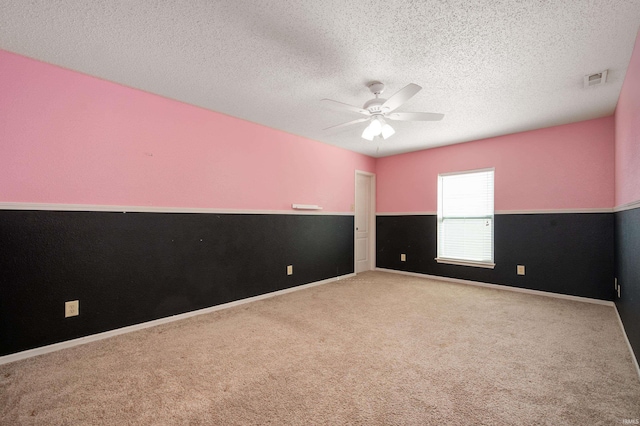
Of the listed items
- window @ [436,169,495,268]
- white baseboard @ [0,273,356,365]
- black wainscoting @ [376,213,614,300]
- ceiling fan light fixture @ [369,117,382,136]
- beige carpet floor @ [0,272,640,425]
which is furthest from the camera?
window @ [436,169,495,268]

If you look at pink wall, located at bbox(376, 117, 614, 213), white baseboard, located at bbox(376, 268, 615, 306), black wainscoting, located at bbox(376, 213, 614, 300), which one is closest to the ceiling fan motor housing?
pink wall, located at bbox(376, 117, 614, 213)

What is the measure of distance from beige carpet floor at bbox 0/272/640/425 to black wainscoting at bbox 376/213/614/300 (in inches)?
23.1

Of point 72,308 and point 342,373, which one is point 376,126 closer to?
point 342,373

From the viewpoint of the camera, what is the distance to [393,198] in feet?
18.4

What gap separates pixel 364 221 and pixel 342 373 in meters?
4.03

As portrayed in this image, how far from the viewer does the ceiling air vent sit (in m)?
2.47

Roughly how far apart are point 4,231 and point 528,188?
5837mm

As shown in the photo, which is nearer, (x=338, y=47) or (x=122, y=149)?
(x=338, y=47)

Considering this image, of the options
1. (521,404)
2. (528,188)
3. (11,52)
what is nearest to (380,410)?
(521,404)

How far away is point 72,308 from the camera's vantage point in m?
2.41

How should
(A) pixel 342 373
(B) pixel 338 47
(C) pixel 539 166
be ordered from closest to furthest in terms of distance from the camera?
1. (A) pixel 342 373
2. (B) pixel 338 47
3. (C) pixel 539 166

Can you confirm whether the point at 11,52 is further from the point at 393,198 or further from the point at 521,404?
the point at 393,198

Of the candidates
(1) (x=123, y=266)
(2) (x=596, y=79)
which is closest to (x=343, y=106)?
(2) (x=596, y=79)

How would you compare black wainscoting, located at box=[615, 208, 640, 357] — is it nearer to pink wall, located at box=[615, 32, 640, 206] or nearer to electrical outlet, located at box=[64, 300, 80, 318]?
pink wall, located at box=[615, 32, 640, 206]
